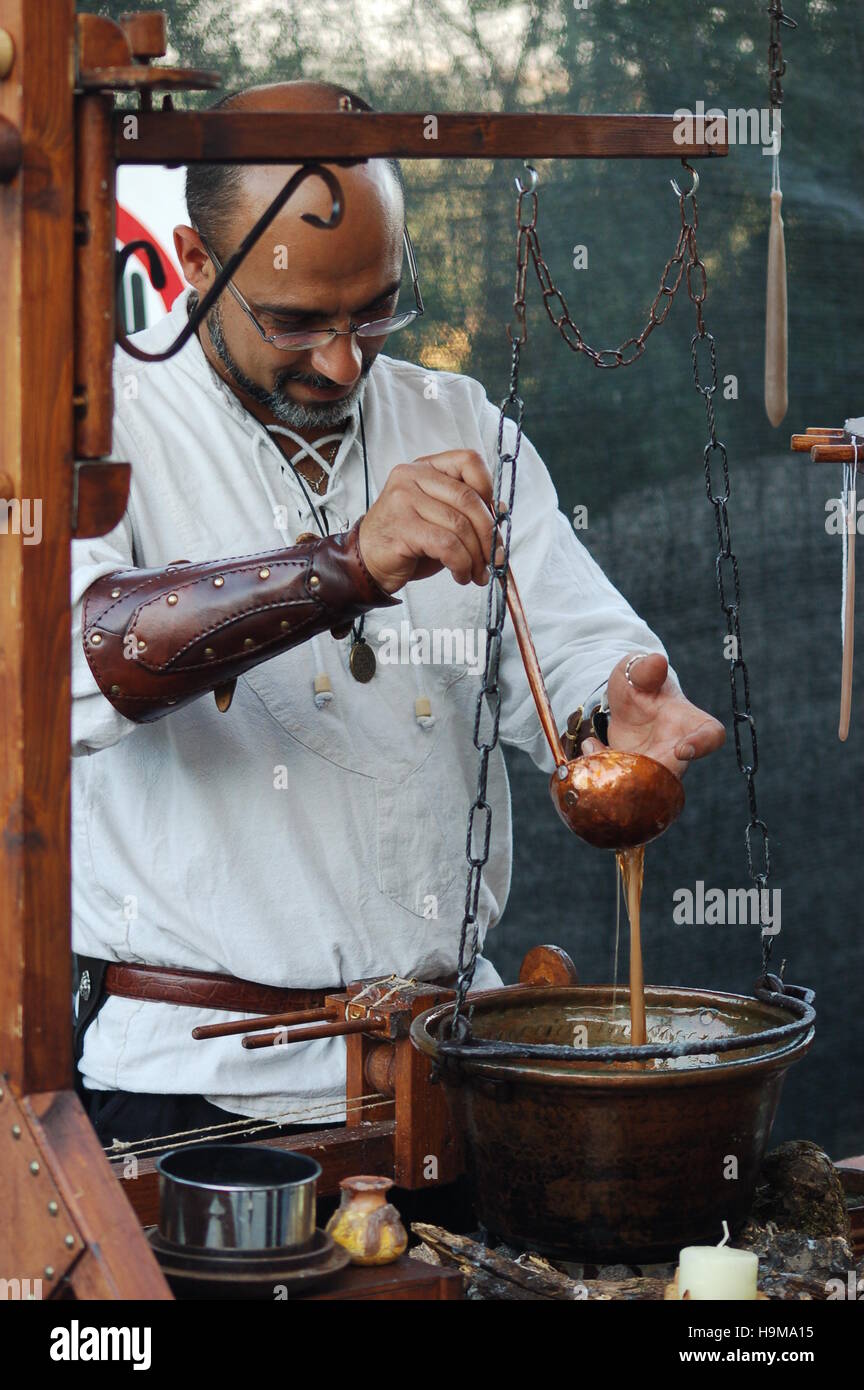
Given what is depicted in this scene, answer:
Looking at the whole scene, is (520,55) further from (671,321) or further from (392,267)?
(392,267)

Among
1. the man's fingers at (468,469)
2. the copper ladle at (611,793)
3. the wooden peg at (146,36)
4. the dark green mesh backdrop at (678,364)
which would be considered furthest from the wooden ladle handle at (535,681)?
the dark green mesh backdrop at (678,364)

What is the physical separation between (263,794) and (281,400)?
1.91 ft

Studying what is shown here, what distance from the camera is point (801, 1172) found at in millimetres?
2037

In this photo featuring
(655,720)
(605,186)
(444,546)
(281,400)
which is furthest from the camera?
(605,186)

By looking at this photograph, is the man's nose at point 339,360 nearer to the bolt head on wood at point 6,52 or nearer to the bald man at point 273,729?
the bald man at point 273,729

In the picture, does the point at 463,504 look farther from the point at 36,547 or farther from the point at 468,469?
the point at 36,547

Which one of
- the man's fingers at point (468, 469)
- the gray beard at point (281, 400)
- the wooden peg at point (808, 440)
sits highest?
the gray beard at point (281, 400)

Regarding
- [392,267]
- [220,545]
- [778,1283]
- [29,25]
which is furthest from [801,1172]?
[29,25]

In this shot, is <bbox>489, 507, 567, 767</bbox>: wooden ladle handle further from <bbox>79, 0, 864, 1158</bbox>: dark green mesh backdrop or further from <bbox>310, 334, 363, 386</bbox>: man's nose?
<bbox>79, 0, 864, 1158</bbox>: dark green mesh backdrop

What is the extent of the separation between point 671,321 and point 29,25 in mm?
2635

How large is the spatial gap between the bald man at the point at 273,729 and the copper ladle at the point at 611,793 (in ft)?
0.55

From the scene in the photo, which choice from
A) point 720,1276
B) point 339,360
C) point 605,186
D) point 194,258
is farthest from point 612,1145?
point 605,186

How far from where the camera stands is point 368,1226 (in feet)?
5.43

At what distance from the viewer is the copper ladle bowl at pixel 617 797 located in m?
1.96
